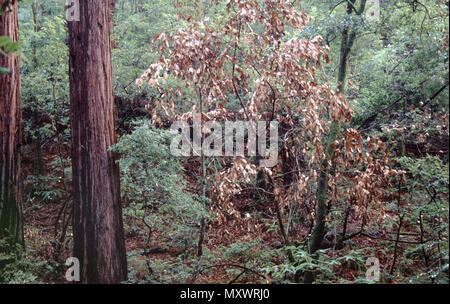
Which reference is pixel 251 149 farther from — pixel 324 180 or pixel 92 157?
pixel 92 157

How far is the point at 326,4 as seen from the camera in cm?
933

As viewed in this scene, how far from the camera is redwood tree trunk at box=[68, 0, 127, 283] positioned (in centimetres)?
498

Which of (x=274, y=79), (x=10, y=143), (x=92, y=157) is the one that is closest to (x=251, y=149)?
(x=274, y=79)

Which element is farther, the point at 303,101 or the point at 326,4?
the point at 326,4

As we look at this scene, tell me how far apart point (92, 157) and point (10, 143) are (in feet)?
7.48

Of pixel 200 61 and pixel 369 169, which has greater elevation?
pixel 200 61

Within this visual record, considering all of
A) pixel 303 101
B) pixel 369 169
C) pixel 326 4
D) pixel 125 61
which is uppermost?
pixel 326 4

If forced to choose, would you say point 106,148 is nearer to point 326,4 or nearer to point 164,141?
point 164,141

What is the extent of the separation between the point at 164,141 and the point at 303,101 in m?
2.40

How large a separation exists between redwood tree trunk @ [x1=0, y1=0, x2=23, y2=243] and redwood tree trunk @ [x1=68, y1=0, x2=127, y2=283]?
68.4 inches

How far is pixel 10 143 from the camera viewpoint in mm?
6219

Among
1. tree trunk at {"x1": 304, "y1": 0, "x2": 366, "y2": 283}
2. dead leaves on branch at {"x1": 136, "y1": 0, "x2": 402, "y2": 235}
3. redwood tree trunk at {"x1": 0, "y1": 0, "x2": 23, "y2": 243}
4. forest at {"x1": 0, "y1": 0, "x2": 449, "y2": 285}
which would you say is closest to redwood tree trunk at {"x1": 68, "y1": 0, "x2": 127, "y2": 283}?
forest at {"x1": 0, "y1": 0, "x2": 449, "y2": 285}

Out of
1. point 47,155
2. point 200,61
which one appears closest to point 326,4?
point 200,61
